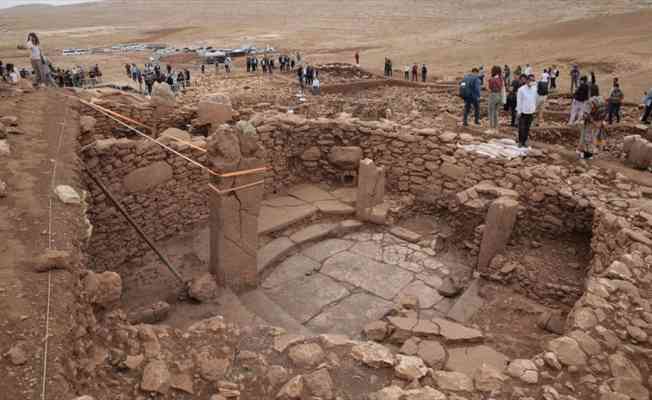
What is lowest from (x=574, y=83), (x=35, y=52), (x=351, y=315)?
(x=351, y=315)

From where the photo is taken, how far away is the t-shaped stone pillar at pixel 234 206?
19.1ft

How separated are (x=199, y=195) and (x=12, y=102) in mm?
3137

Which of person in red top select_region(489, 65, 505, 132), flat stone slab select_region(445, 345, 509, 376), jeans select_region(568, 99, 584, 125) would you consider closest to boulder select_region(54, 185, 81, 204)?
flat stone slab select_region(445, 345, 509, 376)

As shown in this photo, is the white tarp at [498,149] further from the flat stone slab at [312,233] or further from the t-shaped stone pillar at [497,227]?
the flat stone slab at [312,233]

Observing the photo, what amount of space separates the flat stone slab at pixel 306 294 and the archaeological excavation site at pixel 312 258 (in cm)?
4

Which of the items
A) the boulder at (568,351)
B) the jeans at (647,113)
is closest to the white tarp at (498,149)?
the boulder at (568,351)

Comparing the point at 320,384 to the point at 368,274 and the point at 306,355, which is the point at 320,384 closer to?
the point at 306,355

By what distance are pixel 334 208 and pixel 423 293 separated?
8.20 feet

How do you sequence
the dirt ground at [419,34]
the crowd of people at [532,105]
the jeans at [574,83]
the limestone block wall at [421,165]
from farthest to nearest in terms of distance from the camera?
1. the dirt ground at [419,34]
2. the jeans at [574,83]
3. the crowd of people at [532,105]
4. the limestone block wall at [421,165]

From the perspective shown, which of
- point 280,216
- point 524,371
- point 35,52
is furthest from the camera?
point 35,52

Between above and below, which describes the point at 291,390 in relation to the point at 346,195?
below

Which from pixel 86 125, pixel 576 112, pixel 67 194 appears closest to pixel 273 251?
pixel 86 125

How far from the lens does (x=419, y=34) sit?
50000 millimetres

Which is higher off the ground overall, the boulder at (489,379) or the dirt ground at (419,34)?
the dirt ground at (419,34)
